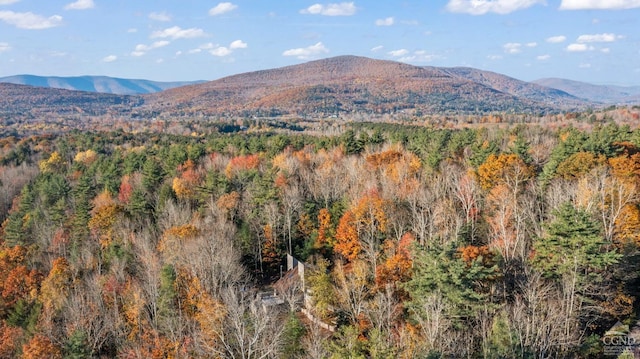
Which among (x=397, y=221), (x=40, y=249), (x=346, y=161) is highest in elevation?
(x=346, y=161)

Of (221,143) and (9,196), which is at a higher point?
(221,143)

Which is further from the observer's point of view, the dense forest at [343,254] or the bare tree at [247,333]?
the dense forest at [343,254]

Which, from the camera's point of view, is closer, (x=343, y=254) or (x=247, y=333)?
(x=247, y=333)

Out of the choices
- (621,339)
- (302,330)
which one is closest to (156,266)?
(302,330)

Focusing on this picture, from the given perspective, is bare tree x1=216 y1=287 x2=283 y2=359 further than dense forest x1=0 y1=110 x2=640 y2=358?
No

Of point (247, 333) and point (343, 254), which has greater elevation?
point (247, 333)

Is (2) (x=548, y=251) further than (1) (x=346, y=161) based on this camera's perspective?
No

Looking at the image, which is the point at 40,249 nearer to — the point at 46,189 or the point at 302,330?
the point at 46,189

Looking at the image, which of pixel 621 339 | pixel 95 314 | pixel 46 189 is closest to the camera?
pixel 621 339
